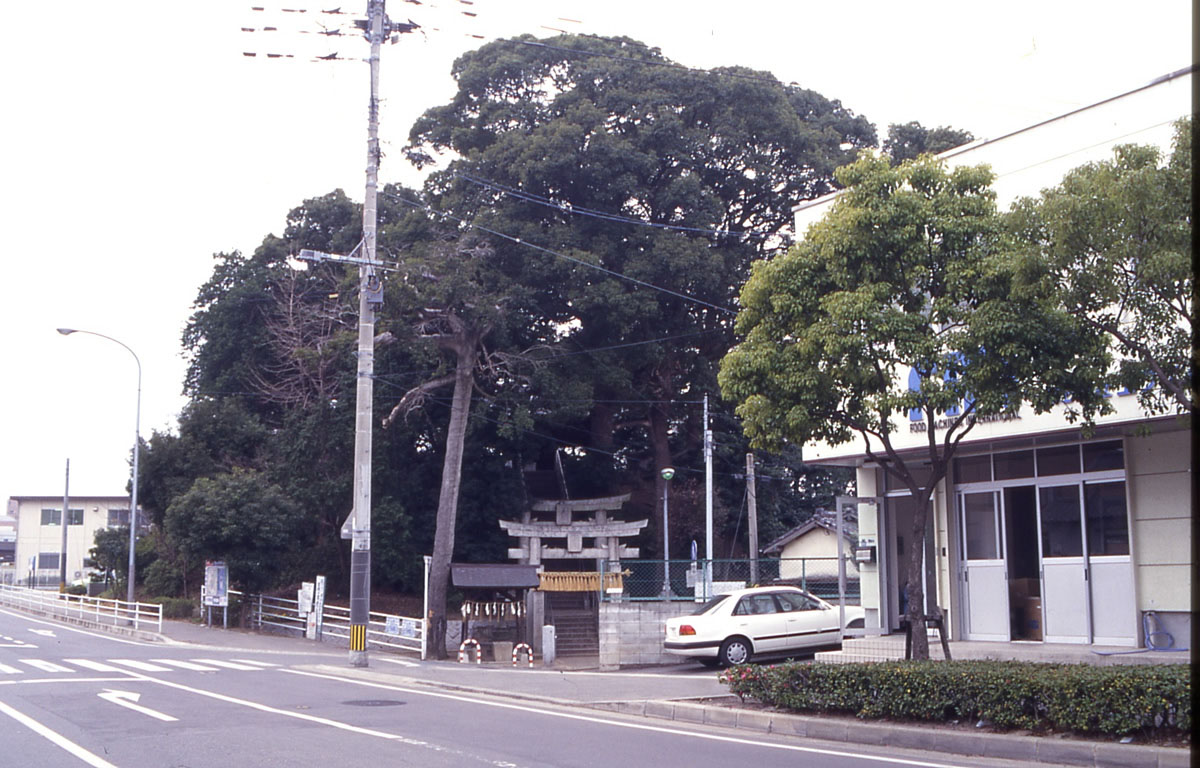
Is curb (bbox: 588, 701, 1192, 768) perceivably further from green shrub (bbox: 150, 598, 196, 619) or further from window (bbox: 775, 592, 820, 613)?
green shrub (bbox: 150, 598, 196, 619)

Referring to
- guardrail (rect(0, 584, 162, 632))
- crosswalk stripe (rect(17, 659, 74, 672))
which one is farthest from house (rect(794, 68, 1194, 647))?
guardrail (rect(0, 584, 162, 632))

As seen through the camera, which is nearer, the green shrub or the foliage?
the foliage

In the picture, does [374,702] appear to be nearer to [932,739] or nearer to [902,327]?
[932,739]

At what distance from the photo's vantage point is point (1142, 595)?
15.3 m

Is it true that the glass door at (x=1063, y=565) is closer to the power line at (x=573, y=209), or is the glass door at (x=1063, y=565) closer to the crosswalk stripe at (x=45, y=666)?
the crosswalk stripe at (x=45, y=666)

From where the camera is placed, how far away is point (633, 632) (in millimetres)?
24188

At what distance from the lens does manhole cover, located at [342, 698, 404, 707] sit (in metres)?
15.3

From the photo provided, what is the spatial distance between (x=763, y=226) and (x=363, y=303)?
72.6 feet

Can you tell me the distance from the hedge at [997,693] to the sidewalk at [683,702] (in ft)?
0.70

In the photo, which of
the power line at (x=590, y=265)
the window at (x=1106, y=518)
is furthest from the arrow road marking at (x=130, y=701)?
the power line at (x=590, y=265)

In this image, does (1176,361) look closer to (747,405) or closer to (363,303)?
(747,405)

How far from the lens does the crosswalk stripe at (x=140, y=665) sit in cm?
2052

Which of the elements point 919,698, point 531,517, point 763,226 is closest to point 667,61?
point 763,226

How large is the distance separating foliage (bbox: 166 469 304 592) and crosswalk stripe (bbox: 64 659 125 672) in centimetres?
1164
